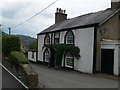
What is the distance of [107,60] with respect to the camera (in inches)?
721

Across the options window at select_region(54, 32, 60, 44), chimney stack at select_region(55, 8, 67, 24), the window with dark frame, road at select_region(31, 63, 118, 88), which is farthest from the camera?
chimney stack at select_region(55, 8, 67, 24)

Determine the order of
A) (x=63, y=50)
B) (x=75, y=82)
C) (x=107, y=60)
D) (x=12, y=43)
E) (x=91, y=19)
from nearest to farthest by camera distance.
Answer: (x=75, y=82) < (x=107, y=60) < (x=12, y=43) < (x=91, y=19) < (x=63, y=50)

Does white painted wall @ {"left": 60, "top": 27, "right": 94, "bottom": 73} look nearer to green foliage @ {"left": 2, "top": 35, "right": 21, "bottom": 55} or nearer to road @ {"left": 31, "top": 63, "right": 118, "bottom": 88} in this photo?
road @ {"left": 31, "top": 63, "right": 118, "bottom": 88}

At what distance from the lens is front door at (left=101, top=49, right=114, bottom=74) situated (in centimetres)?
1778

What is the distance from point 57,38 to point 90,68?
870cm

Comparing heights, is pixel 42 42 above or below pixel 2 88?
above

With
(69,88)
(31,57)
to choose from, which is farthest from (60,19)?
(69,88)

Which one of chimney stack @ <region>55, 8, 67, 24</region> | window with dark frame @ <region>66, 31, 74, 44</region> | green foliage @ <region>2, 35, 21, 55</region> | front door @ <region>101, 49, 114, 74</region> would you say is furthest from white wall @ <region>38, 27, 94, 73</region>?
chimney stack @ <region>55, 8, 67, 24</region>

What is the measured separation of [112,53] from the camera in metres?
17.7

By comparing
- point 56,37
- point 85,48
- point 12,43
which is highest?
point 56,37

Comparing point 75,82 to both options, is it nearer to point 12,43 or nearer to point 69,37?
point 12,43

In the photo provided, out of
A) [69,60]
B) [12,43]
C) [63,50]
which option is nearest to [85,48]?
[69,60]

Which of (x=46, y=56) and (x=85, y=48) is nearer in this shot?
(x=85, y=48)

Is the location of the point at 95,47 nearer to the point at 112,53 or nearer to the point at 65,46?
the point at 112,53
